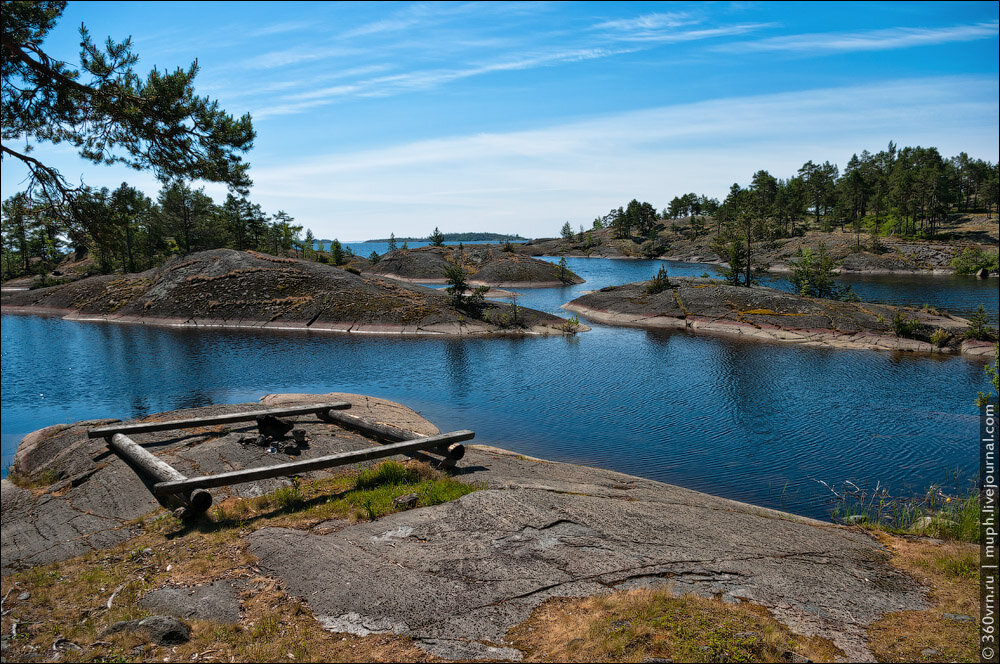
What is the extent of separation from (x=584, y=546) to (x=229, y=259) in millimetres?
62384

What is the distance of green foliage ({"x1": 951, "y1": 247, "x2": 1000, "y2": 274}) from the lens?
307ft

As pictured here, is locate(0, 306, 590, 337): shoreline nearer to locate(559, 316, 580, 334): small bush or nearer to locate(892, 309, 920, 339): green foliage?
locate(559, 316, 580, 334): small bush

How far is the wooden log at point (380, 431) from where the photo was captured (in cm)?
1577

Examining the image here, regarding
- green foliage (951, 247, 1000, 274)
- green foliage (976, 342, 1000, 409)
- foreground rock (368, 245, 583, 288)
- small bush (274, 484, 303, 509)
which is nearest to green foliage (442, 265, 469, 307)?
foreground rock (368, 245, 583, 288)

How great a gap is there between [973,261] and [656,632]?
121358mm

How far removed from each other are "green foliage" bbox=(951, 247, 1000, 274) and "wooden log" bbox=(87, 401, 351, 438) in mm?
116508

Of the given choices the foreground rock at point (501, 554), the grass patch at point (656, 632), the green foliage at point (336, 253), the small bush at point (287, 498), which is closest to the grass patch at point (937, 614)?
the foreground rock at point (501, 554)

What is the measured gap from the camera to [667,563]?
10.1 m

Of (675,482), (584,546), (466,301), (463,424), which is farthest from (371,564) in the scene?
(466,301)

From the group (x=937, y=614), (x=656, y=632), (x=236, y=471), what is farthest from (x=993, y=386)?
(x=236, y=471)

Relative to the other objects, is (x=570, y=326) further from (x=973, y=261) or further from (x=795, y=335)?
(x=973, y=261)

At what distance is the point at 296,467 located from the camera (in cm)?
1338

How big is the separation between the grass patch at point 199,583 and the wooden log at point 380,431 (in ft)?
8.33

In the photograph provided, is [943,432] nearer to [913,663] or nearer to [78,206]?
[913,663]
